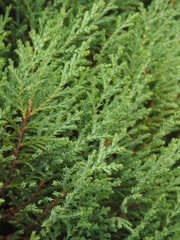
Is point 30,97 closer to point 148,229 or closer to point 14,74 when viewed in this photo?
point 14,74

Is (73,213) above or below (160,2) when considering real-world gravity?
below

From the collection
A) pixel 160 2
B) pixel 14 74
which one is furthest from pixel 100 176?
pixel 160 2

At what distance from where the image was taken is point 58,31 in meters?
1.64

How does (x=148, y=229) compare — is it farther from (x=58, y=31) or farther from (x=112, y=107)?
(x=58, y=31)

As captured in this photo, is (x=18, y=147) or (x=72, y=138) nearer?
(x=18, y=147)

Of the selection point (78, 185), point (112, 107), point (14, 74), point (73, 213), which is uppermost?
point (14, 74)

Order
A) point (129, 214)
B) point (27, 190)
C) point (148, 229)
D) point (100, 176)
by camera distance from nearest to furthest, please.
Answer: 1. point (100, 176)
2. point (27, 190)
3. point (148, 229)
4. point (129, 214)

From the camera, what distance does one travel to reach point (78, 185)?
158cm

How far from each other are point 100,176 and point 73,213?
1.06 ft

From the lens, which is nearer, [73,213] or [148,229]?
[73,213]

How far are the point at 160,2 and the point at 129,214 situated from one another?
2.12 metres

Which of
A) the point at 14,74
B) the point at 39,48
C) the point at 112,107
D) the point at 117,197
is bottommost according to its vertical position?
the point at 117,197

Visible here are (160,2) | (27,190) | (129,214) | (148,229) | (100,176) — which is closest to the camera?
(100,176)

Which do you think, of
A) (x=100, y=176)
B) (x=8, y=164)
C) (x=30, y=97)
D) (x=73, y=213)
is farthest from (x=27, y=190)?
(x=30, y=97)
